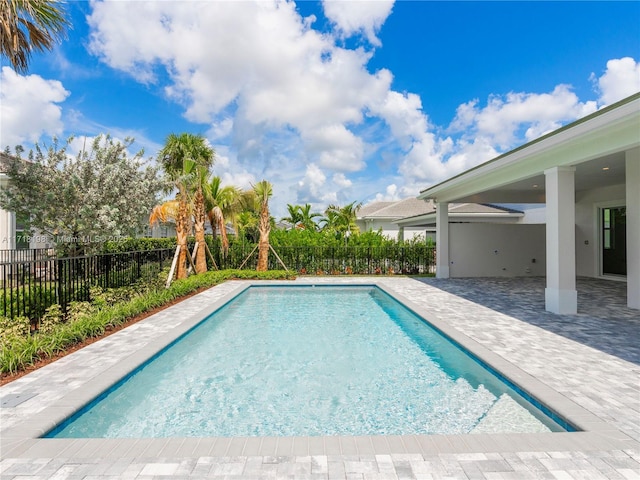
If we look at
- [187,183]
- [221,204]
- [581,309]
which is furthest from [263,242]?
[581,309]

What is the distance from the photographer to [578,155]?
7.45 m

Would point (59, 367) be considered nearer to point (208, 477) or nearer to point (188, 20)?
point (208, 477)

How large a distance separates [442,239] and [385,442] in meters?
13.6

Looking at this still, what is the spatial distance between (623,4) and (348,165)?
2226 cm

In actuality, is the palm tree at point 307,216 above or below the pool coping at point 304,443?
above

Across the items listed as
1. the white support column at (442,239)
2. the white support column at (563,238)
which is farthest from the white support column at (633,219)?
the white support column at (442,239)

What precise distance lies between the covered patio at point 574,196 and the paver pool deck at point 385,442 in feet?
8.69

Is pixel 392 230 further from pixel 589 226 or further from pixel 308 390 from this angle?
pixel 308 390

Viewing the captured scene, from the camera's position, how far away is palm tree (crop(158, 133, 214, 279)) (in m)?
12.6

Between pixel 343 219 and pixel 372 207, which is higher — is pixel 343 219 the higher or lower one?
the lower one

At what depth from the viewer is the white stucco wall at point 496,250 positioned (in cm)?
1612

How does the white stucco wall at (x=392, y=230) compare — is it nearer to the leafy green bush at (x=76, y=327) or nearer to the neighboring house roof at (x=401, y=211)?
the neighboring house roof at (x=401, y=211)

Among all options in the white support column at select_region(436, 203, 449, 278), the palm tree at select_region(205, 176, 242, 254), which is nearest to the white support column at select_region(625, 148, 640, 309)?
the white support column at select_region(436, 203, 449, 278)

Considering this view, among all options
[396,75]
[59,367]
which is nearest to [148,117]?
[396,75]
